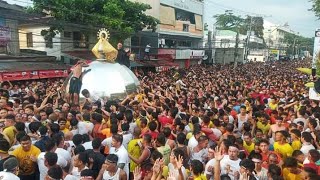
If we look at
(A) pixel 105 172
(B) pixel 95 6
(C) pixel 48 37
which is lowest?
(A) pixel 105 172

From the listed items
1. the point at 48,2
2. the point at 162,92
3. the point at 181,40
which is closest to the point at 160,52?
the point at 181,40

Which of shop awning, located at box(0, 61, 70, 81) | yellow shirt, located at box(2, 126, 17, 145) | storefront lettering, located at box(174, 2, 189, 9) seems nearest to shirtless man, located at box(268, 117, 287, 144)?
yellow shirt, located at box(2, 126, 17, 145)

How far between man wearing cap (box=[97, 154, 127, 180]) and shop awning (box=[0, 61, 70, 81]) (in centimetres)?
1452

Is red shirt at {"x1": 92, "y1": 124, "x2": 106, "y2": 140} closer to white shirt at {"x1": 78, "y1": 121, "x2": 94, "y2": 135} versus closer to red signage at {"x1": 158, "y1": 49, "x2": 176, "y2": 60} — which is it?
white shirt at {"x1": 78, "y1": 121, "x2": 94, "y2": 135}

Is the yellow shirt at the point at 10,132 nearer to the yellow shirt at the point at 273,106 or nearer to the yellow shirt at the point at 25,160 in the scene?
the yellow shirt at the point at 25,160

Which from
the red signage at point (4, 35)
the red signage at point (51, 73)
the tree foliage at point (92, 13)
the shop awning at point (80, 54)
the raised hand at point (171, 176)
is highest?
the tree foliage at point (92, 13)

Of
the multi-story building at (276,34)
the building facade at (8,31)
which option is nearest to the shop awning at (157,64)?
the building facade at (8,31)

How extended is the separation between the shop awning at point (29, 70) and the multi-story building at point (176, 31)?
951 cm

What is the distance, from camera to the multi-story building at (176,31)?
33281mm

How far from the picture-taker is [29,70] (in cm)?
1958

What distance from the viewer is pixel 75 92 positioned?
494 inches

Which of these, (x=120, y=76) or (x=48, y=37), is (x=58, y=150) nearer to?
(x=120, y=76)

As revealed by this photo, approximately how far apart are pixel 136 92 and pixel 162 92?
1.03 meters

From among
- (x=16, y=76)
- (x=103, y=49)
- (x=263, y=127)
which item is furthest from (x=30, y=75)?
(x=263, y=127)
